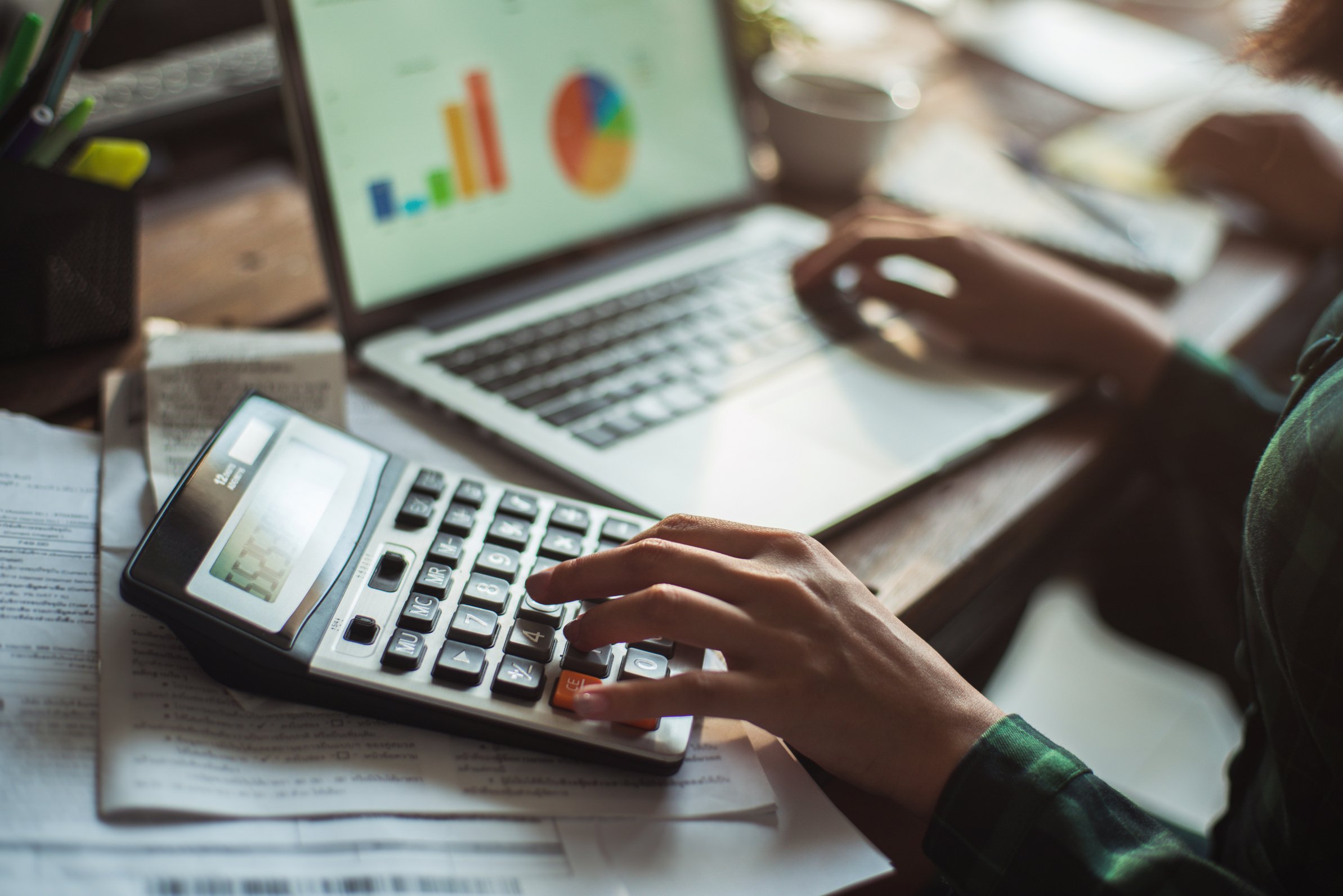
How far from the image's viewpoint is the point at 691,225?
2.53 ft

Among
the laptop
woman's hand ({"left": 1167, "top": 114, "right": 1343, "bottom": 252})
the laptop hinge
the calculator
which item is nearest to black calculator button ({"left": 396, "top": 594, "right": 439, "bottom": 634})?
the calculator

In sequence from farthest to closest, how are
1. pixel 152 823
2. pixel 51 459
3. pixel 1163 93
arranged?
pixel 1163 93, pixel 51 459, pixel 152 823

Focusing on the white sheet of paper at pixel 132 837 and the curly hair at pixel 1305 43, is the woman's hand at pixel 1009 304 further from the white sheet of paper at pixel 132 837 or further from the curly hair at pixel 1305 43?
the white sheet of paper at pixel 132 837

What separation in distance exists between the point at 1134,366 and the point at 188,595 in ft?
2.07

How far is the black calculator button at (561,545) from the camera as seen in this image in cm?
43

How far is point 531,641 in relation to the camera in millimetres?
377

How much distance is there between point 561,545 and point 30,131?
374 mm

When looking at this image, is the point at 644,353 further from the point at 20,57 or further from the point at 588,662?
the point at 20,57

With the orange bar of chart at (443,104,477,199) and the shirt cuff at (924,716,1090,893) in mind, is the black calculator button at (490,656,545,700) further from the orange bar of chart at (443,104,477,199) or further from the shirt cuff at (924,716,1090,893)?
the orange bar of chart at (443,104,477,199)

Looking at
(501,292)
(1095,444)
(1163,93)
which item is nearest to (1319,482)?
(1095,444)

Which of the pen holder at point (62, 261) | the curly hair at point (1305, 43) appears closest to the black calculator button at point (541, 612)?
the pen holder at point (62, 261)

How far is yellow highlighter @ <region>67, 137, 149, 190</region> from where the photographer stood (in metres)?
0.55

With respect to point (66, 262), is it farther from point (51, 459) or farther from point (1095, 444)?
point (1095, 444)

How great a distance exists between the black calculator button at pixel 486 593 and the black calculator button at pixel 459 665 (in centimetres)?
3
